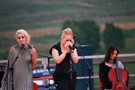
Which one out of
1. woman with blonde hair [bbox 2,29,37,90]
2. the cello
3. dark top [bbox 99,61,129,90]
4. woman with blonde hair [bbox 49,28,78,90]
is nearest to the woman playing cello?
dark top [bbox 99,61,129,90]

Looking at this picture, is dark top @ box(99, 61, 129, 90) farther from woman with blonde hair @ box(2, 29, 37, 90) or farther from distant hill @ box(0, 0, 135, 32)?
distant hill @ box(0, 0, 135, 32)

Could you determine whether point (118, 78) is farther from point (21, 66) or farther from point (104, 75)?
point (21, 66)

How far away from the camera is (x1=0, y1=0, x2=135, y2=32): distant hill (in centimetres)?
1647

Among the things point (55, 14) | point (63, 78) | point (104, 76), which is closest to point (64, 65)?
point (63, 78)

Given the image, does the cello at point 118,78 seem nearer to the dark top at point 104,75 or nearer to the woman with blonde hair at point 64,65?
the dark top at point 104,75

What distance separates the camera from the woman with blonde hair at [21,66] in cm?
331

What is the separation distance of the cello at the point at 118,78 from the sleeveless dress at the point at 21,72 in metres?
1.41

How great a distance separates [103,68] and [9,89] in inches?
67.7

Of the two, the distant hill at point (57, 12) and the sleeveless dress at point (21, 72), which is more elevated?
the distant hill at point (57, 12)

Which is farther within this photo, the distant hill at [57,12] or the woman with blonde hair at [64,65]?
the distant hill at [57,12]

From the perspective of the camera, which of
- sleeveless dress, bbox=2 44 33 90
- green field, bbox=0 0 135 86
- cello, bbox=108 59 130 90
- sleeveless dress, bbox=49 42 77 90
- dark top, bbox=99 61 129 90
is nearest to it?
sleeveless dress, bbox=49 42 77 90

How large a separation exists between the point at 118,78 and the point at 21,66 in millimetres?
1664

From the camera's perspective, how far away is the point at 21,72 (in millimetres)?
3324

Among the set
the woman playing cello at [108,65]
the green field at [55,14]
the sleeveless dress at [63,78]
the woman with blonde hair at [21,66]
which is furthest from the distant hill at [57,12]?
the sleeveless dress at [63,78]
